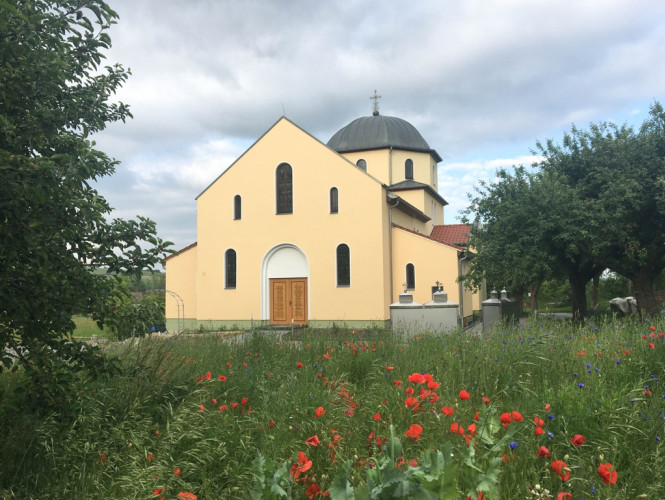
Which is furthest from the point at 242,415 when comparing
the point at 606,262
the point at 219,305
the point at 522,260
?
the point at 219,305

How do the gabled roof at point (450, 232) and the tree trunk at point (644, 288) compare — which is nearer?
the tree trunk at point (644, 288)

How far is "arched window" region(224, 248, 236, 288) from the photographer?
24.8m

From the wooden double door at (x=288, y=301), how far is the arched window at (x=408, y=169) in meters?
12.1

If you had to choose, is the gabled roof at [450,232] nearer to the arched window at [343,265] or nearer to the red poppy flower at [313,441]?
the arched window at [343,265]

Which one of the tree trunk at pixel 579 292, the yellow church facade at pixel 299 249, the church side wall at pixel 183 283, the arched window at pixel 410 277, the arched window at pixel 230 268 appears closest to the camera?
the tree trunk at pixel 579 292

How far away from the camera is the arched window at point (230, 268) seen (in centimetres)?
2484

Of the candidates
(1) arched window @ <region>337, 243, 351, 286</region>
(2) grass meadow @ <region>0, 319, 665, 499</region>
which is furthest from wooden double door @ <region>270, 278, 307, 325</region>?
(2) grass meadow @ <region>0, 319, 665, 499</region>

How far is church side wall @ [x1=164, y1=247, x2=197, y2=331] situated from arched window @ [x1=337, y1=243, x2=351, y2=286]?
7838 mm

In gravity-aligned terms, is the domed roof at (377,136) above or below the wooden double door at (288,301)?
above

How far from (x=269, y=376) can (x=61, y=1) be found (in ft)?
13.1

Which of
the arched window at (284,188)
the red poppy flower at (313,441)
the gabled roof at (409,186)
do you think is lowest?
the red poppy flower at (313,441)

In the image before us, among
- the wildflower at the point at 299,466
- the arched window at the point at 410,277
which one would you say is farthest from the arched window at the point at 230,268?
the wildflower at the point at 299,466

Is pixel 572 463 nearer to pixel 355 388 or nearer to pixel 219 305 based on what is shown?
pixel 355 388

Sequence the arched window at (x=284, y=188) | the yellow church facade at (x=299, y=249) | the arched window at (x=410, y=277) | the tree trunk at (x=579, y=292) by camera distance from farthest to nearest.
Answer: the arched window at (x=284, y=188) → the arched window at (x=410, y=277) → the yellow church facade at (x=299, y=249) → the tree trunk at (x=579, y=292)
